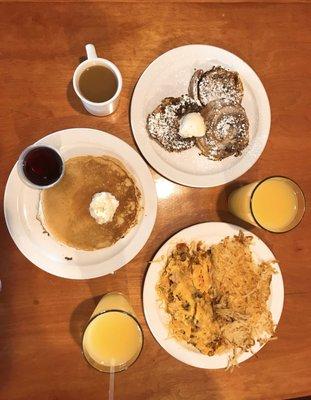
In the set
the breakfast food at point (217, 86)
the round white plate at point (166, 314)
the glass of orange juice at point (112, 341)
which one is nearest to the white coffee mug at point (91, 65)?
the breakfast food at point (217, 86)

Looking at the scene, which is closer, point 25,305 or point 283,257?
point 25,305

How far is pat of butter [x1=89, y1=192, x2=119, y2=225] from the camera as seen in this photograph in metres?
1.74

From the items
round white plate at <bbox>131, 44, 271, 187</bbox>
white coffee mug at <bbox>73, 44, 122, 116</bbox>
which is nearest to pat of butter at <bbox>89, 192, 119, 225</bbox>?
round white plate at <bbox>131, 44, 271, 187</bbox>

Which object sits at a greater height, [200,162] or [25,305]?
[200,162]

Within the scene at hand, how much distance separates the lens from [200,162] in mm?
1823

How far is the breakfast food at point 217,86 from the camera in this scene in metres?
→ 1.77

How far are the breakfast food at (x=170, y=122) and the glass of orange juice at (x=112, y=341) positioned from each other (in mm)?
643

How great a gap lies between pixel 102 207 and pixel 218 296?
0.57 metres

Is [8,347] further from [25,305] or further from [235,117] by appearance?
[235,117]

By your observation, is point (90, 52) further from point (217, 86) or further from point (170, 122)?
point (217, 86)

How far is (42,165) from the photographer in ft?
5.53

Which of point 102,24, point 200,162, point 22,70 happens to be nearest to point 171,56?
point 102,24

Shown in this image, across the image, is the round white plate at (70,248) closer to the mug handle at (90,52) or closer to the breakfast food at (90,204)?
the breakfast food at (90,204)

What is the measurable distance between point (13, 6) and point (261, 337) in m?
1.59
